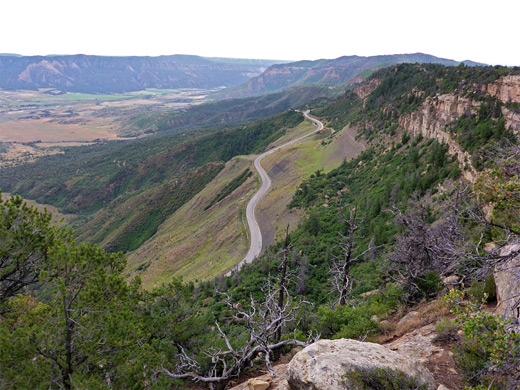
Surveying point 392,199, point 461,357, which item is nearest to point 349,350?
point 461,357

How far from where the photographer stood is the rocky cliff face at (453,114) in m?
32.8

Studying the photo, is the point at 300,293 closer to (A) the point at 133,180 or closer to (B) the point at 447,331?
(B) the point at 447,331

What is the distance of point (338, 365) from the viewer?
7801mm

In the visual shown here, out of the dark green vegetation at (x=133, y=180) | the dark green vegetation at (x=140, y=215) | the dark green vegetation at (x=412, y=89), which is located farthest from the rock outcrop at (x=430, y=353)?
the dark green vegetation at (x=133, y=180)

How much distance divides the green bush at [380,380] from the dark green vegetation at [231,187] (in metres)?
75.9

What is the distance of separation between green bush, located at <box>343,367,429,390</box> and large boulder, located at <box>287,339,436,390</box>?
5.9 inches

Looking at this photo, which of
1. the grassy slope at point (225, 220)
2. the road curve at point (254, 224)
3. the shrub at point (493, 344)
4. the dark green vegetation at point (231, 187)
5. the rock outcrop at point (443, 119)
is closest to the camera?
the shrub at point (493, 344)

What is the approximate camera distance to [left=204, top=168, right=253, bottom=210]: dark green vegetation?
83.3 m

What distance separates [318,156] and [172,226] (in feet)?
145

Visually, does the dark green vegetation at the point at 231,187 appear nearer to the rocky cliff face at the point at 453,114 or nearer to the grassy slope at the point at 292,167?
the grassy slope at the point at 292,167

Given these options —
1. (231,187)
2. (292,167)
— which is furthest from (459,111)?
(231,187)

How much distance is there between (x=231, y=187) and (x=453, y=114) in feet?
182

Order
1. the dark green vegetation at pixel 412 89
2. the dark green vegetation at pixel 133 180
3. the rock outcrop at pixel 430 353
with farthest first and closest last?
the dark green vegetation at pixel 133 180
the dark green vegetation at pixel 412 89
the rock outcrop at pixel 430 353

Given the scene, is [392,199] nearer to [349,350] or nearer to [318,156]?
[349,350]
